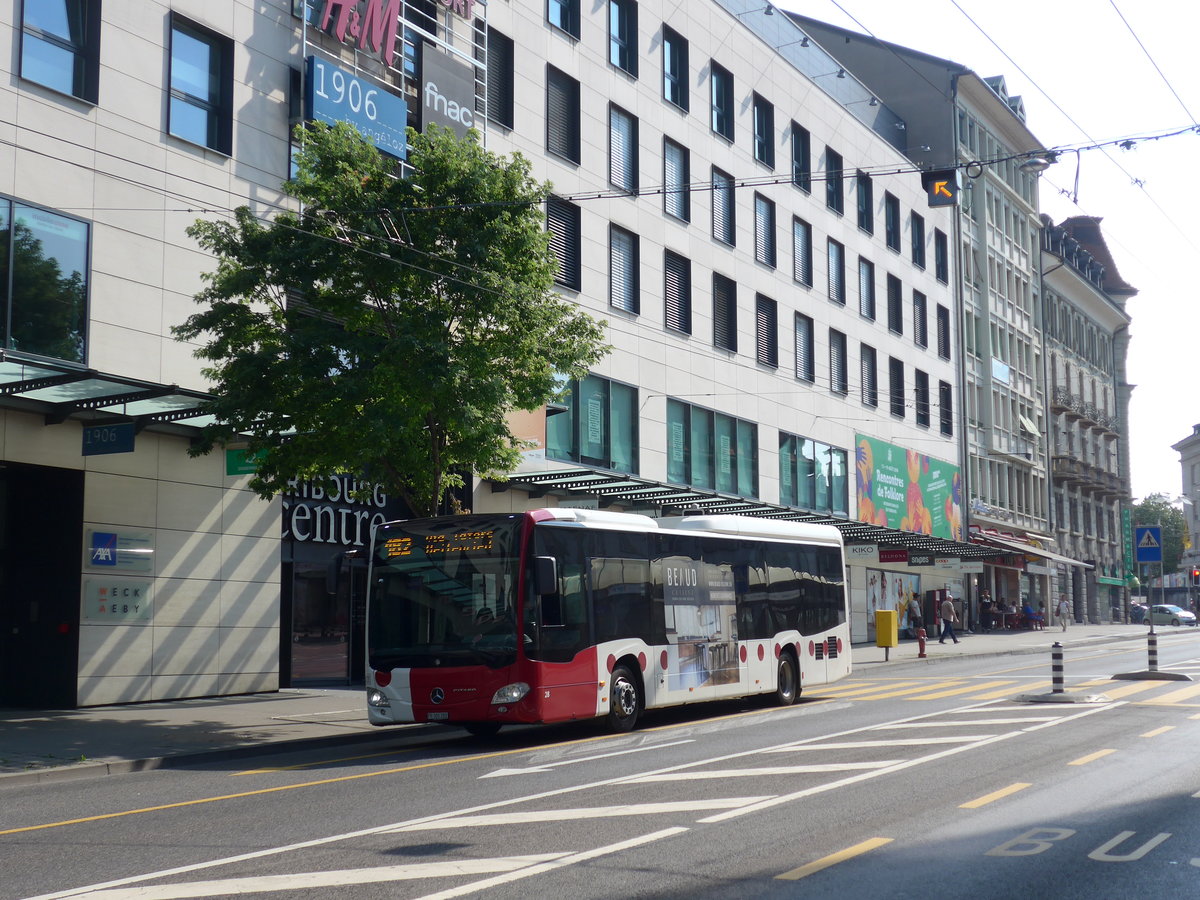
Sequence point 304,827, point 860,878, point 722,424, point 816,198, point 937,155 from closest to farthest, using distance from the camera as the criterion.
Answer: point 860,878 → point 304,827 → point 722,424 → point 816,198 → point 937,155

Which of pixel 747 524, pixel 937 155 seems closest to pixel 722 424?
pixel 747 524

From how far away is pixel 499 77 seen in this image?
29859mm

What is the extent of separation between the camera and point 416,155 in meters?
19.0

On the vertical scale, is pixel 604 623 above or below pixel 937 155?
below

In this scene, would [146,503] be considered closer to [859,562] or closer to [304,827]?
[304,827]

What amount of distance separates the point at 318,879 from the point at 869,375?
42.8m

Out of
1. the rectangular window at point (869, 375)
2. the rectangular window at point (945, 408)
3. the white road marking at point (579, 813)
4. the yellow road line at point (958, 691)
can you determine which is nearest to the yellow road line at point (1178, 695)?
the yellow road line at point (958, 691)

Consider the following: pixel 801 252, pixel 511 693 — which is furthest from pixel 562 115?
pixel 511 693

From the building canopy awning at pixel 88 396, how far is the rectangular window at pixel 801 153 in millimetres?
27122

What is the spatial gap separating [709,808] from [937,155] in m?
53.1

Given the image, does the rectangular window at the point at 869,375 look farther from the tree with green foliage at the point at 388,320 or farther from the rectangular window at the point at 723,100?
the tree with green foliage at the point at 388,320

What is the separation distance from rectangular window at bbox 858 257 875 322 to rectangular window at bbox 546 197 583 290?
744 inches

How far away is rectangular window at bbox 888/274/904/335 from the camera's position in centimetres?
5125

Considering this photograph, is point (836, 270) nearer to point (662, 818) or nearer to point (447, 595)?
point (447, 595)
